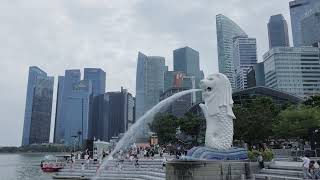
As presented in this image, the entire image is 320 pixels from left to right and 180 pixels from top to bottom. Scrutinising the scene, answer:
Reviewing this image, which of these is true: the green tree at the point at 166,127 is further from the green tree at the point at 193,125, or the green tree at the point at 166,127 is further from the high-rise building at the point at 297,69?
the high-rise building at the point at 297,69

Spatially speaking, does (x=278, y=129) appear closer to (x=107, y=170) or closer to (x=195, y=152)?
(x=107, y=170)

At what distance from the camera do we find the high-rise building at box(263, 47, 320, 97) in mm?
161750

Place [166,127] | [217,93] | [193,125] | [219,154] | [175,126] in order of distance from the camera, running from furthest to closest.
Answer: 1. [175,126]
2. [166,127]
3. [193,125]
4. [217,93]
5. [219,154]

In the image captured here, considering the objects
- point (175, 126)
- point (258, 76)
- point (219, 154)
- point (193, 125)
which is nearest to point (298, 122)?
point (219, 154)

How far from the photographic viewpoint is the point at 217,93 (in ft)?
85.4

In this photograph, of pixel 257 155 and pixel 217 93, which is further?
pixel 217 93

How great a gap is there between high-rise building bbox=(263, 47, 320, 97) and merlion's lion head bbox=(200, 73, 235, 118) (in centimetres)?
14282

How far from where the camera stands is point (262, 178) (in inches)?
856

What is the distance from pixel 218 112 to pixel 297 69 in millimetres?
147836

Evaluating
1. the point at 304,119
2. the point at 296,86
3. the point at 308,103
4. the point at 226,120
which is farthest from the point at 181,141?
the point at 296,86

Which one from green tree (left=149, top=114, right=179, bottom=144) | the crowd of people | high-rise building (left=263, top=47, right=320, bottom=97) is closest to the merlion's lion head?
the crowd of people

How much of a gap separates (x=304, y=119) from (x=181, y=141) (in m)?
34.5

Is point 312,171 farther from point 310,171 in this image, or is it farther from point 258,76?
point 258,76

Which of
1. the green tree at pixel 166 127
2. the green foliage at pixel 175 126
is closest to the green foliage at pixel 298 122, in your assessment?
the green foliage at pixel 175 126
